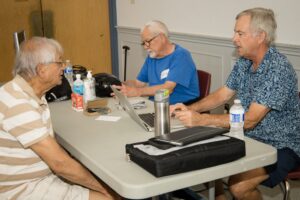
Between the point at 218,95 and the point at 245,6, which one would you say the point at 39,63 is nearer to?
the point at 218,95

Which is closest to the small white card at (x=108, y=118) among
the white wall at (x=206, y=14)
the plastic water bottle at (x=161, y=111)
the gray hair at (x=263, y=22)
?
the plastic water bottle at (x=161, y=111)

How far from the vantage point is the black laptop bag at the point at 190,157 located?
153 centimetres

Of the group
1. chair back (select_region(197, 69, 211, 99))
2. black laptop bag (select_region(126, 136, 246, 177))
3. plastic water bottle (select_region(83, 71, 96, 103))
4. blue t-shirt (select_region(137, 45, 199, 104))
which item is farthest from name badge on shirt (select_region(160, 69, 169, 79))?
black laptop bag (select_region(126, 136, 246, 177))

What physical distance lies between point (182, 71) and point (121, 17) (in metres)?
2.76

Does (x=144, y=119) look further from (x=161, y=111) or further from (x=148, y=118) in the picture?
(x=161, y=111)

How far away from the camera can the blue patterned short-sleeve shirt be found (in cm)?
218

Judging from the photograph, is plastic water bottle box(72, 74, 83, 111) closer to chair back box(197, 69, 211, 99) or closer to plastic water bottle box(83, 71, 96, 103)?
plastic water bottle box(83, 71, 96, 103)

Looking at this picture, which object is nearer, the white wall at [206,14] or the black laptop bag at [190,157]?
the black laptop bag at [190,157]

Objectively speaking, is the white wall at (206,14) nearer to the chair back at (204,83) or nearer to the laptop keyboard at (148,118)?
the chair back at (204,83)

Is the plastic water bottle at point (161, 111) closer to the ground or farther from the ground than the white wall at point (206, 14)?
closer to the ground

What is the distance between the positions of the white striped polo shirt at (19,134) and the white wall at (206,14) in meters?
2.13

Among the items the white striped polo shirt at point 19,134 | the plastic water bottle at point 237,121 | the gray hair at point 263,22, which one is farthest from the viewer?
the gray hair at point 263,22

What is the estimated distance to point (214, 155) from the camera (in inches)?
63.9

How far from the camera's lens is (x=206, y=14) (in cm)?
404
